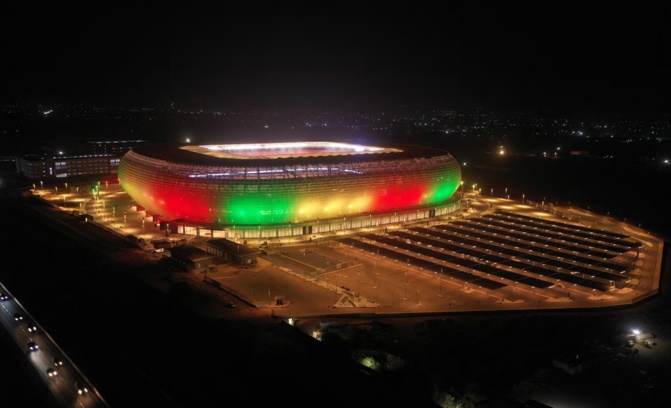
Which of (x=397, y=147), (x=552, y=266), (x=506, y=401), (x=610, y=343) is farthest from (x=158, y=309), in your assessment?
(x=397, y=147)

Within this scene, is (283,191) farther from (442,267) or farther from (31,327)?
(31,327)

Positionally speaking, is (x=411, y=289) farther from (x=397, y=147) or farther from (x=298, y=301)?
→ (x=397, y=147)

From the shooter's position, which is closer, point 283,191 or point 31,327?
point 31,327

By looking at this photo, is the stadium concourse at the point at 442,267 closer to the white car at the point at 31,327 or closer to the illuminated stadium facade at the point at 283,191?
the illuminated stadium facade at the point at 283,191

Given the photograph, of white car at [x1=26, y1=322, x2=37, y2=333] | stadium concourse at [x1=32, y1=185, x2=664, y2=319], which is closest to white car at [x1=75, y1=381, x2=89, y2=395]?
white car at [x1=26, y1=322, x2=37, y2=333]

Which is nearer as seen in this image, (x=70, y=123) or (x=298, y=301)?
(x=298, y=301)

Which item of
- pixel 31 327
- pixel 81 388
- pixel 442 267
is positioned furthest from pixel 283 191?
pixel 81 388
